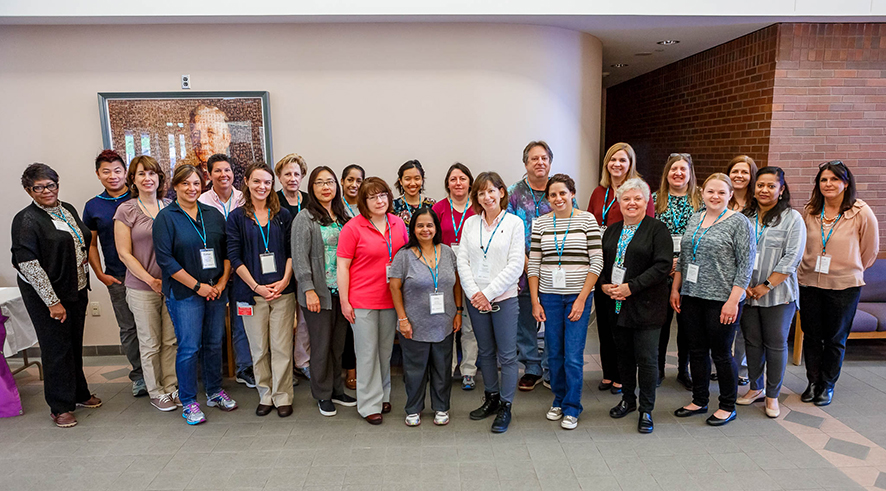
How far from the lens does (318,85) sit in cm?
482

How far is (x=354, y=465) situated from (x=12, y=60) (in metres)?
4.63

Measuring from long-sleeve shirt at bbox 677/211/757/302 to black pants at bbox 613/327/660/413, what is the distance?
431 millimetres

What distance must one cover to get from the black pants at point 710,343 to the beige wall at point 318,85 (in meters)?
2.25

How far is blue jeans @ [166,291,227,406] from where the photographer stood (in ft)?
11.3

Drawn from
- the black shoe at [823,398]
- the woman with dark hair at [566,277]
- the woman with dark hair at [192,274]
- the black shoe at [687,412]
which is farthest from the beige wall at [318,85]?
the black shoe at [823,398]

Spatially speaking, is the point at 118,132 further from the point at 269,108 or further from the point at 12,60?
the point at 269,108

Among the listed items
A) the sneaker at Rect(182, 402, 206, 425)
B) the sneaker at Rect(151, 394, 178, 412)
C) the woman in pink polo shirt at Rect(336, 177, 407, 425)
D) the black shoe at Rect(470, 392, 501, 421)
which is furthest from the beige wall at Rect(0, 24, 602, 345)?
the black shoe at Rect(470, 392, 501, 421)

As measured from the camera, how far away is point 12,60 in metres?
4.57

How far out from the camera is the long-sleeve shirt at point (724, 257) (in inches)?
124

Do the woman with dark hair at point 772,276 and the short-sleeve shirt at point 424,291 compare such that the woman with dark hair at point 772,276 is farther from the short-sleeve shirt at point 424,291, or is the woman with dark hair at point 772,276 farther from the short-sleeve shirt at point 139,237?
the short-sleeve shirt at point 139,237

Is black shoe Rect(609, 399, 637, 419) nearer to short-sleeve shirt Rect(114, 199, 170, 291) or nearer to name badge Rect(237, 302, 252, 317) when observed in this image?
name badge Rect(237, 302, 252, 317)

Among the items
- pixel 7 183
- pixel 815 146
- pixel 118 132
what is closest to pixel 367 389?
pixel 118 132

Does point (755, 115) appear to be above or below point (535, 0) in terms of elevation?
below

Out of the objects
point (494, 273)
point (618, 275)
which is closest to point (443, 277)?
point (494, 273)
